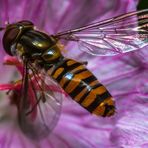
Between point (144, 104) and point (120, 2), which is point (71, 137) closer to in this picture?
point (144, 104)

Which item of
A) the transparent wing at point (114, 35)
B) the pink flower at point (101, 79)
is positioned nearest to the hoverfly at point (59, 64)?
the transparent wing at point (114, 35)

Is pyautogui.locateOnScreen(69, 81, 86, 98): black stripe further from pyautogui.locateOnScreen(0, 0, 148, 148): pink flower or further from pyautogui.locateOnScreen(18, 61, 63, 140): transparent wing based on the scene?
pyautogui.locateOnScreen(0, 0, 148, 148): pink flower

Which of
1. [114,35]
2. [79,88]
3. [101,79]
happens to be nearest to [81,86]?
[79,88]

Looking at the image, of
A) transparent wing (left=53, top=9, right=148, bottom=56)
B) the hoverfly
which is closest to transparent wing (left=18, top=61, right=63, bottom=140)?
the hoverfly

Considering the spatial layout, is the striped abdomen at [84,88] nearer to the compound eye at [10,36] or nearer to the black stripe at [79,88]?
the black stripe at [79,88]

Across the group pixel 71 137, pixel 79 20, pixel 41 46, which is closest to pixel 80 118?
pixel 71 137

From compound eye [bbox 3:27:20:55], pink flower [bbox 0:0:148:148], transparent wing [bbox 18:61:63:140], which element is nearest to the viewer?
transparent wing [bbox 18:61:63:140]
